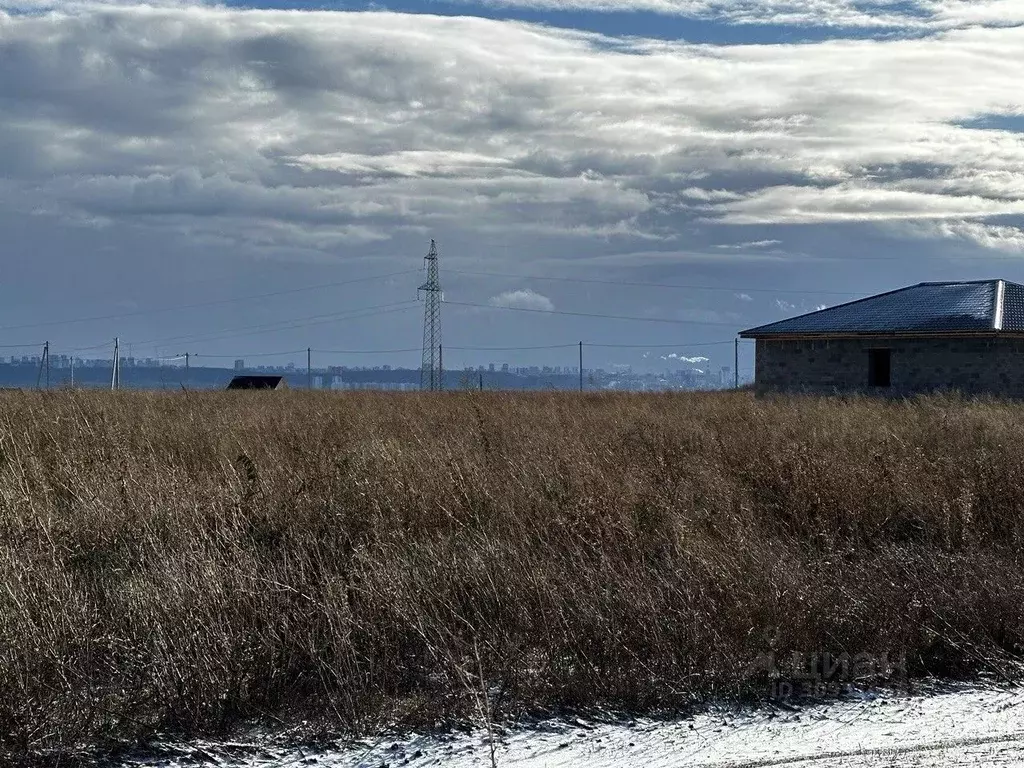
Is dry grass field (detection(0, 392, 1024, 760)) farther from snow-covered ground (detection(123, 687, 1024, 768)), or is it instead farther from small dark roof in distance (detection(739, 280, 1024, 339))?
small dark roof in distance (detection(739, 280, 1024, 339))

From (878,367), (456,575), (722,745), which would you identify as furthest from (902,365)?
(722,745)

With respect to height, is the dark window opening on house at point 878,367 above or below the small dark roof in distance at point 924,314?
below

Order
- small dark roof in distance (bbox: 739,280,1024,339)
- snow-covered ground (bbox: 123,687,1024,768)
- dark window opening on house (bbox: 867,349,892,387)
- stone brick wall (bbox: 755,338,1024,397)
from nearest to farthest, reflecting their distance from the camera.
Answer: snow-covered ground (bbox: 123,687,1024,768)
stone brick wall (bbox: 755,338,1024,397)
small dark roof in distance (bbox: 739,280,1024,339)
dark window opening on house (bbox: 867,349,892,387)

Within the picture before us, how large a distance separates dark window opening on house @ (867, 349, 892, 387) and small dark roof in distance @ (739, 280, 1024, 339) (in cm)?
93

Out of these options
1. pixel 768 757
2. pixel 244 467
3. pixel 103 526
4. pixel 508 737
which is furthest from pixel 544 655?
pixel 244 467

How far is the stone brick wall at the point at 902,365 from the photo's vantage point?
28.9 meters

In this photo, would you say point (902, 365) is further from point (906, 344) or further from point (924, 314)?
point (924, 314)

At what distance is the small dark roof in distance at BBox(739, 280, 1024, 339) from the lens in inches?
1160

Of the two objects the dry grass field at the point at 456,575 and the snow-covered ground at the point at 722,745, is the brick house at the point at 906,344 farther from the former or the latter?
Answer: the snow-covered ground at the point at 722,745

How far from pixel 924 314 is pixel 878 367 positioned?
2.05 metres

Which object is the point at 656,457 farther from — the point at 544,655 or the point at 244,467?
the point at 544,655

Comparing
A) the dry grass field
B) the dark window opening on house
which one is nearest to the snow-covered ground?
the dry grass field

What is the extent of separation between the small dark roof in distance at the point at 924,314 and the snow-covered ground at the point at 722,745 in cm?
2560

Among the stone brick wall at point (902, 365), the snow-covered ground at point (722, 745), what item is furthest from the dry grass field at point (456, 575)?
A: the stone brick wall at point (902, 365)
